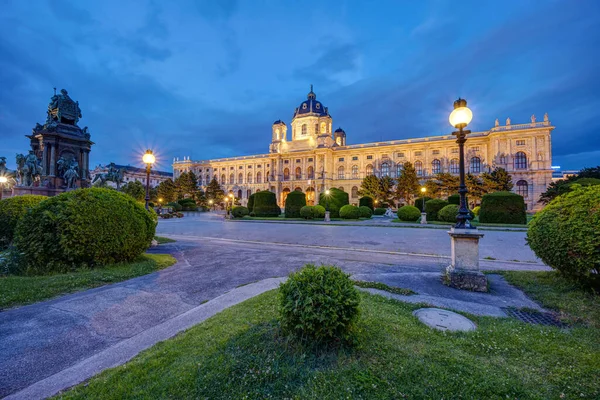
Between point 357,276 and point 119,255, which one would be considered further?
point 119,255

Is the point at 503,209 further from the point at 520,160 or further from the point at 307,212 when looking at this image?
the point at 520,160

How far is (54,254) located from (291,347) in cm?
690

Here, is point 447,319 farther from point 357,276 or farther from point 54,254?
point 54,254

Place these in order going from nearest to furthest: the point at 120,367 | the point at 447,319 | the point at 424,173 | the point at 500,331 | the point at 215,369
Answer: the point at 215,369
the point at 120,367
the point at 500,331
the point at 447,319
the point at 424,173

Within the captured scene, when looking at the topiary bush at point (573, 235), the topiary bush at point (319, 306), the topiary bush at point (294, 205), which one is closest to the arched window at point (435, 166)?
the topiary bush at point (294, 205)

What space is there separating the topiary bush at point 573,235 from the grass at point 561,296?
0.97ft

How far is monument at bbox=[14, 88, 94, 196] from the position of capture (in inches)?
629

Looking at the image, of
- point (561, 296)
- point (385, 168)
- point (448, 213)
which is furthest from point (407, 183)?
point (561, 296)

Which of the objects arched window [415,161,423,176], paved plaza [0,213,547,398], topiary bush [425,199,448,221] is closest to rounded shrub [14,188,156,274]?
paved plaza [0,213,547,398]

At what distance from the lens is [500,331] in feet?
9.66

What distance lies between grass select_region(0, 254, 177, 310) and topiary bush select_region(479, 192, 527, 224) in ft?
81.1

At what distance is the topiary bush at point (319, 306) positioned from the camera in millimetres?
2430

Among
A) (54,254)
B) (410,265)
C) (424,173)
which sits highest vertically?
(424,173)

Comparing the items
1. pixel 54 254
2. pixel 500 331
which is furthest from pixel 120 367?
pixel 54 254
